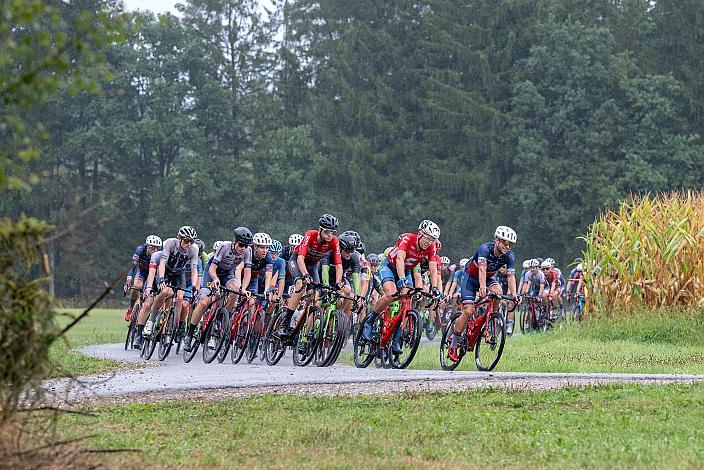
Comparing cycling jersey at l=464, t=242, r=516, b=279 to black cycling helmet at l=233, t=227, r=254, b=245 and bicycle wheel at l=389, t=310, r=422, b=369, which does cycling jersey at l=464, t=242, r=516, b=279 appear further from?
black cycling helmet at l=233, t=227, r=254, b=245

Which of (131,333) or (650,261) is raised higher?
(650,261)

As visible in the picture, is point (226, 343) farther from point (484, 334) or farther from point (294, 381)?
point (294, 381)

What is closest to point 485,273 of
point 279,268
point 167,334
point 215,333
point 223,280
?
point 215,333

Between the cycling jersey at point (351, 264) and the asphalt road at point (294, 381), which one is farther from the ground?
the cycling jersey at point (351, 264)

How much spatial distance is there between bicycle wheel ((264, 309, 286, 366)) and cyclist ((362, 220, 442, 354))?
1335mm

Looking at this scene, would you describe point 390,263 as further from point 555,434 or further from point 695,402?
point 555,434

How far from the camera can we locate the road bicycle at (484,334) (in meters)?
17.3

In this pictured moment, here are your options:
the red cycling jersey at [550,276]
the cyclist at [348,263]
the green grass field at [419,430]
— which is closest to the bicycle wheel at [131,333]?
the cyclist at [348,263]

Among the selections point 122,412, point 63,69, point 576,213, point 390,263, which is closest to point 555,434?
point 122,412

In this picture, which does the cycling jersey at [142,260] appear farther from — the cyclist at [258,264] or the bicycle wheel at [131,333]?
the cyclist at [258,264]

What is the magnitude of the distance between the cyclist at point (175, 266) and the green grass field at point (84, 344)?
1.37 m

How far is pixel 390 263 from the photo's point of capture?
1838 centimetres

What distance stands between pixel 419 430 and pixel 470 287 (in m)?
8.08

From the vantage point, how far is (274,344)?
1930cm
